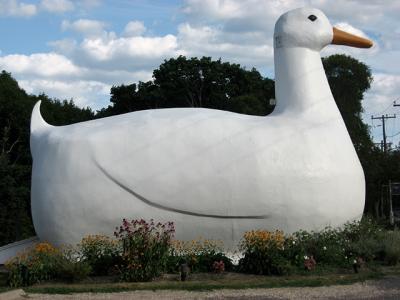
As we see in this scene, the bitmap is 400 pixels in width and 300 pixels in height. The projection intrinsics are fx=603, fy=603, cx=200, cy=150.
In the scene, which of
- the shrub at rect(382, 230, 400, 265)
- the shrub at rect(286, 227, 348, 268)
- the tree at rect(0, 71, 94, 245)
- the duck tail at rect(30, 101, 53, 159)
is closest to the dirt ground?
the shrub at rect(286, 227, 348, 268)

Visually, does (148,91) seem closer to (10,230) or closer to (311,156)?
(10,230)

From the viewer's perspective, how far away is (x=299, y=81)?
13609 millimetres

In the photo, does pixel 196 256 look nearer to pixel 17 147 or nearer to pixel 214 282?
pixel 214 282

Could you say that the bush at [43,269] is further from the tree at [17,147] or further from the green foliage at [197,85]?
the green foliage at [197,85]

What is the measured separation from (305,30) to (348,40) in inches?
46.6

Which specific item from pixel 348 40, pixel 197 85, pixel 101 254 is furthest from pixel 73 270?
pixel 197 85

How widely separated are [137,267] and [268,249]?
2.48 m

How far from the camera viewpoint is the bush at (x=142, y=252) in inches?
423

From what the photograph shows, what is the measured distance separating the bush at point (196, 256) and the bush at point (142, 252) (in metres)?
0.43

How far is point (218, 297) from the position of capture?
9.35 meters

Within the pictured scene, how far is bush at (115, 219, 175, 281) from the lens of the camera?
423 inches

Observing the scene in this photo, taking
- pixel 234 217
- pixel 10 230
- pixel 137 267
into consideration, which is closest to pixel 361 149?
pixel 10 230

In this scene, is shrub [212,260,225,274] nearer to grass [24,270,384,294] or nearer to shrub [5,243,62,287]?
grass [24,270,384,294]

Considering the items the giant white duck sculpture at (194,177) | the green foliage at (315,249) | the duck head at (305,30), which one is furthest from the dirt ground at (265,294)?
the duck head at (305,30)
